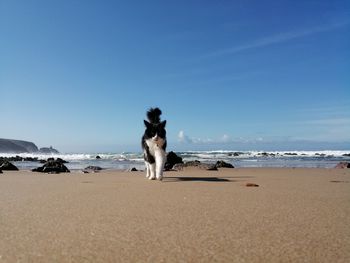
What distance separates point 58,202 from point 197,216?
154 cm

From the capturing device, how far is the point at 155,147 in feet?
24.1

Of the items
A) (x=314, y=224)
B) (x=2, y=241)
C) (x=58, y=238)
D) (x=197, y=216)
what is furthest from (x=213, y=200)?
(x=2, y=241)

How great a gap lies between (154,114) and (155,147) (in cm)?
77

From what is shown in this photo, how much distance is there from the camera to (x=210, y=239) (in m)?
2.27

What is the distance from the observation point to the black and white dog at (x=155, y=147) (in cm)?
725

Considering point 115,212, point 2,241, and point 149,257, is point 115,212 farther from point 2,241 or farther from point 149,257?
point 149,257

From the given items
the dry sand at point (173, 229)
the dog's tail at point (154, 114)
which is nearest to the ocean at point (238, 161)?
the dog's tail at point (154, 114)

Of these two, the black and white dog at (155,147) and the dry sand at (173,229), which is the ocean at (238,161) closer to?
the black and white dog at (155,147)

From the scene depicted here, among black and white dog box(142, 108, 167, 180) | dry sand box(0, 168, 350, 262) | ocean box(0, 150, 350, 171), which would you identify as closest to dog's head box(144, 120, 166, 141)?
black and white dog box(142, 108, 167, 180)

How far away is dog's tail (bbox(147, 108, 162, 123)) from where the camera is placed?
25.2 ft

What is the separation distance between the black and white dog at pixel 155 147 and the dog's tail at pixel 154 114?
0.45ft

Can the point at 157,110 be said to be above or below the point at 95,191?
above

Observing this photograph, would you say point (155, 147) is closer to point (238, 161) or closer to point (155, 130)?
point (155, 130)

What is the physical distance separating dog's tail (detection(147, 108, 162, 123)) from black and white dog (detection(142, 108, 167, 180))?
0.45 ft
